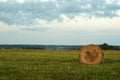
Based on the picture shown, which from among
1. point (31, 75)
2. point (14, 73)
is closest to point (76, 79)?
point (31, 75)

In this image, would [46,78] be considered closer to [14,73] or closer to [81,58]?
[14,73]

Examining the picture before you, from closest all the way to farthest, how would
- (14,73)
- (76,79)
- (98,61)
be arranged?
(76,79) < (14,73) < (98,61)

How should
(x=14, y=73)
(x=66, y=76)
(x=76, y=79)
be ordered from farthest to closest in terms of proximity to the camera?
(x=14, y=73) → (x=66, y=76) → (x=76, y=79)

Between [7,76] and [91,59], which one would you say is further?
[91,59]

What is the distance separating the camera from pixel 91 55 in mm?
28844

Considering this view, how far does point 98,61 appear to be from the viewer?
28.1 meters

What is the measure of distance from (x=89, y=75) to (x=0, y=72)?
4681 millimetres

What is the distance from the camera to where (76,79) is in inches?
680

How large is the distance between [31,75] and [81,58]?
10.4m

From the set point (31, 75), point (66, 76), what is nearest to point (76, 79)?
point (66, 76)

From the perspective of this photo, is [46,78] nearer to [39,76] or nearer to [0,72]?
[39,76]

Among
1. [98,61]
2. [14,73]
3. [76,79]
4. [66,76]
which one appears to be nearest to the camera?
[76,79]

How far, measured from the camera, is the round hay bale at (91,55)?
28208mm

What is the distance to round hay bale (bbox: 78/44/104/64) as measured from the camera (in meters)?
28.2
